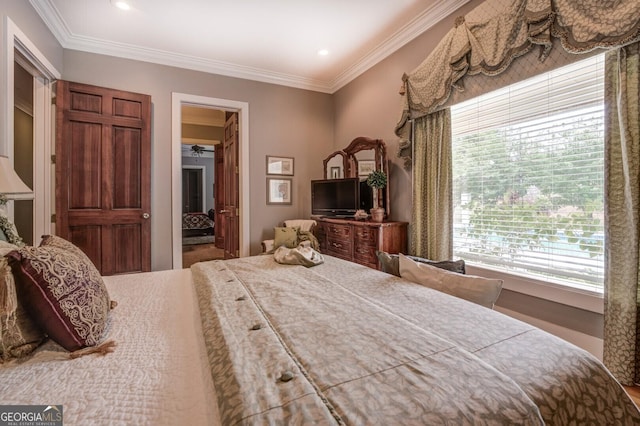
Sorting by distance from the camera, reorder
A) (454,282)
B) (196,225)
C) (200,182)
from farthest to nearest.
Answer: (200,182) < (196,225) < (454,282)

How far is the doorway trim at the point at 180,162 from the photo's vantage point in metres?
3.64

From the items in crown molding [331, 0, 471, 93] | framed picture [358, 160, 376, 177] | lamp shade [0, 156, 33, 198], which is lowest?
lamp shade [0, 156, 33, 198]

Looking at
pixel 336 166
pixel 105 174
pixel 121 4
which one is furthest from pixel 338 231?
pixel 121 4

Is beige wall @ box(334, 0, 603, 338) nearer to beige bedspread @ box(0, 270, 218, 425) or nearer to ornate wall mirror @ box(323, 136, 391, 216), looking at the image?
ornate wall mirror @ box(323, 136, 391, 216)

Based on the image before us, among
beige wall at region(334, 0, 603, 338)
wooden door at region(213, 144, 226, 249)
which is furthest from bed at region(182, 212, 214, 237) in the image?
beige wall at region(334, 0, 603, 338)

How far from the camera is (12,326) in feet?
2.91

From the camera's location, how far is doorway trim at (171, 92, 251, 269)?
364 cm

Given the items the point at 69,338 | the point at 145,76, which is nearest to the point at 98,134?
the point at 145,76

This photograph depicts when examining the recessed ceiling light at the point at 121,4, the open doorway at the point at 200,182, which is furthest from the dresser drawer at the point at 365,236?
the recessed ceiling light at the point at 121,4

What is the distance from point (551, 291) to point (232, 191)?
3993 mm

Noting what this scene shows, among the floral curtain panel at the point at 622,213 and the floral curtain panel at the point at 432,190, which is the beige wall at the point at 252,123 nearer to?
the floral curtain panel at the point at 432,190

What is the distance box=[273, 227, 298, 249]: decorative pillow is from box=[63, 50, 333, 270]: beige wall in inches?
20.4

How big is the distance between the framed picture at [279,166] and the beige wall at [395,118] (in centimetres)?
87

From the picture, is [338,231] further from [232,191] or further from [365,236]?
[232,191]
